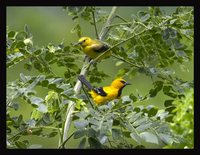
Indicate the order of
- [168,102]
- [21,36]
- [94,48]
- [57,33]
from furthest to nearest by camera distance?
[57,33] → [94,48] → [168,102] → [21,36]

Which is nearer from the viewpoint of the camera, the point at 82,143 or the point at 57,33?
the point at 82,143

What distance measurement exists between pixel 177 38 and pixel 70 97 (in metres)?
0.75

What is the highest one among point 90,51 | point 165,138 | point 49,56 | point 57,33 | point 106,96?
point 49,56

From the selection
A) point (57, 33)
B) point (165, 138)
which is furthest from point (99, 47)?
point (57, 33)

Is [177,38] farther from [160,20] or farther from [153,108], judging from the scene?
[153,108]

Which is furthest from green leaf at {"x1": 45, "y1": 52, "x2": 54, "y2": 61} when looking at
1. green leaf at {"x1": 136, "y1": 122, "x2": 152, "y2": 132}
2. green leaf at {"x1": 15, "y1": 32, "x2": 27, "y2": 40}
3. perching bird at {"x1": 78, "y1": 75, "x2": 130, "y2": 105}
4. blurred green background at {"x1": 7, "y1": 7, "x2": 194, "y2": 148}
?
blurred green background at {"x1": 7, "y1": 7, "x2": 194, "y2": 148}

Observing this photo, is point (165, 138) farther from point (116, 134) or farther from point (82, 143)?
point (82, 143)

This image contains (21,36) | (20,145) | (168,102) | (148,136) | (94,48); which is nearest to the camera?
(148,136)

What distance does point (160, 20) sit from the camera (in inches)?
76.2

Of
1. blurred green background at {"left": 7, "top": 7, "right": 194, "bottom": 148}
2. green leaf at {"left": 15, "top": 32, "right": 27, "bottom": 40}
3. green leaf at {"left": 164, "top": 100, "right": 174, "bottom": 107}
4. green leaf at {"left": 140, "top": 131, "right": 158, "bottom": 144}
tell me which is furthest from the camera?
blurred green background at {"left": 7, "top": 7, "right": 194, "bottom": 148}

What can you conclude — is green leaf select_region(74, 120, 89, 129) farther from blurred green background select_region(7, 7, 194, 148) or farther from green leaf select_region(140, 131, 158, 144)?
blurred green background select_region(7, 7, 194, 148)

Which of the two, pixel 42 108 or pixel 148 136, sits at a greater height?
pixel 42 108

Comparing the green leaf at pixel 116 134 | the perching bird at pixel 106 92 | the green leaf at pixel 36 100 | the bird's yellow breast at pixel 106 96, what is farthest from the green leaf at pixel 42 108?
the bird's yellow breast at pixel 106 96

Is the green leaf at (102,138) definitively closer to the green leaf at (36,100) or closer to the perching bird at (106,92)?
the green leaf at (36,100)
